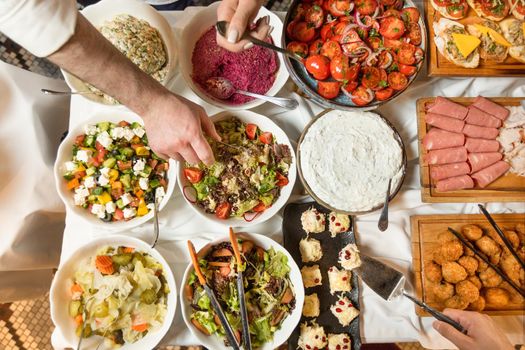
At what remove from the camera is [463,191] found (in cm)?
170

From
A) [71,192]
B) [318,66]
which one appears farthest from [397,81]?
[71,192]

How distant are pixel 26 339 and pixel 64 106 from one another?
1514 millimetres

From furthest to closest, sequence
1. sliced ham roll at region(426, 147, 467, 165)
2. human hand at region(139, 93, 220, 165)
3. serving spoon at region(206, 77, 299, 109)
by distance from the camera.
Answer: sliced ham roll at region(426, 147, 467, 165) < serving spoon at region(206, 77, 299, 109) < human hand at region(139, 93, 220, 165)

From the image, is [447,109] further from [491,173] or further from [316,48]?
[316,48]

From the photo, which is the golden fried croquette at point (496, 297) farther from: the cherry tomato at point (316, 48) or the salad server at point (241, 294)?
the cherry tomato at point (316, 48)

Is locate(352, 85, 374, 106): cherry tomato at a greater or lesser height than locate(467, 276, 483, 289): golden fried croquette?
greater

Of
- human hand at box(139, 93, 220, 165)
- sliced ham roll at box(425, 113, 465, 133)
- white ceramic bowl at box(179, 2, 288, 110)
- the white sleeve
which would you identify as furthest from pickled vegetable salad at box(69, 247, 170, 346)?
sliced ham roll at box(425, 113, 465, 133)

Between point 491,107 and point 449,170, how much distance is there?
0.32 metres

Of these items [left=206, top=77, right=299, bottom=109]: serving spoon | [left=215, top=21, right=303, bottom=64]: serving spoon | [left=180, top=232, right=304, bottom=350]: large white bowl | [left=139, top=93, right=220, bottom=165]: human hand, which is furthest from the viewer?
[left=206, top=77, right=299, bottom=109]: serving spoon

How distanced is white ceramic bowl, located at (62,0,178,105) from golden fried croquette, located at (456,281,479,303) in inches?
54.9

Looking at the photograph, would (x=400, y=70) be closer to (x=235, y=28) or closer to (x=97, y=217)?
(x=235, y=28)

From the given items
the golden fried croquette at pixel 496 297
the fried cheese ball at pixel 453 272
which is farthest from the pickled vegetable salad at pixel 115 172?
the golden fried croquette at pixel 496 297

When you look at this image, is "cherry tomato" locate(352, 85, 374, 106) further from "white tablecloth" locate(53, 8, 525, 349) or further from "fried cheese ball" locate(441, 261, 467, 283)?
"fried cheese ball" locate(441, 261, 467, 283)

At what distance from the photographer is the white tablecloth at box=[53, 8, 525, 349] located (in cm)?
164
